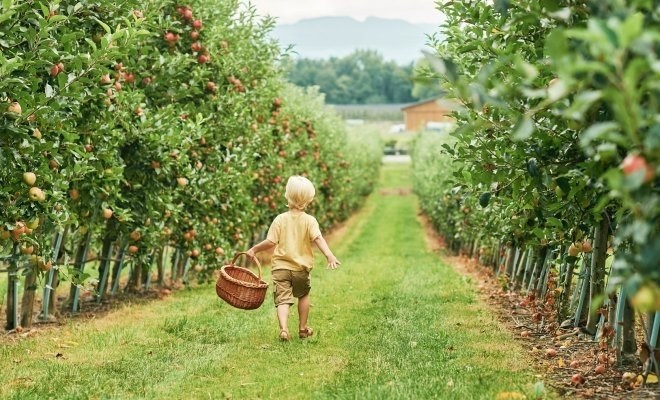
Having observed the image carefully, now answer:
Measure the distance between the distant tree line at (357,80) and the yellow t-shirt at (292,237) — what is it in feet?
407

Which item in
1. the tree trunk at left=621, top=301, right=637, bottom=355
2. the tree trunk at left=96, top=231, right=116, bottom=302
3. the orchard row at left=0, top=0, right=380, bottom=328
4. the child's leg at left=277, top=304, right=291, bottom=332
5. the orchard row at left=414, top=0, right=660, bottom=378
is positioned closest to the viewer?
the orchard row at left=414, top=0, right=660, bottom=378

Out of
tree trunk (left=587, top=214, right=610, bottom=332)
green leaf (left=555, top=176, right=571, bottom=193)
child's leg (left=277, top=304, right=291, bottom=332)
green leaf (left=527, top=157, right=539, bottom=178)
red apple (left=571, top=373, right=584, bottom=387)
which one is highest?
green leaf (left=527, top=157, right=539, bottom=178)

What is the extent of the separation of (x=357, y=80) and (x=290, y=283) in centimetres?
13601

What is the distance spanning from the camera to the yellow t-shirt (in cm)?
732

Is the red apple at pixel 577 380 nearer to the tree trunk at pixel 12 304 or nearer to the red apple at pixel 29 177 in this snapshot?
the red apple at pixel 29 177

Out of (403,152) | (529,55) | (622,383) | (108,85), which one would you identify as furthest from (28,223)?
(403,152)

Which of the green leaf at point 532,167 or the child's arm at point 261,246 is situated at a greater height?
the green leaf at point 532,167

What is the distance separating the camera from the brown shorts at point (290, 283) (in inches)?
287

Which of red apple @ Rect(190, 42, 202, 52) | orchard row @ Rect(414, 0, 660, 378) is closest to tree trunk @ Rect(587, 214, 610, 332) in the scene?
orchard row @ Rect(414, 0, 660, 378)

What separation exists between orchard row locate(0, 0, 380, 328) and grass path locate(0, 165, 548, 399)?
0.74 meters

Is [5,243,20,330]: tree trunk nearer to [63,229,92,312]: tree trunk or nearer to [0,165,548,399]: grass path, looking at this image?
[0,165,548,399]: grass path

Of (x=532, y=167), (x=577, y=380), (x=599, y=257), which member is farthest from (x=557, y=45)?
(x=599, y=257)

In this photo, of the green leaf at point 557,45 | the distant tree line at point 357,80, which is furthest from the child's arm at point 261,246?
the distant tree line at point 357,80

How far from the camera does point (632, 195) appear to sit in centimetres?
277
